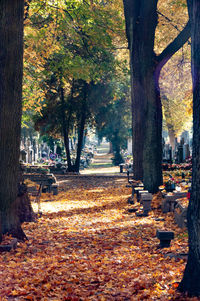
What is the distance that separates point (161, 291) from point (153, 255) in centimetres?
224

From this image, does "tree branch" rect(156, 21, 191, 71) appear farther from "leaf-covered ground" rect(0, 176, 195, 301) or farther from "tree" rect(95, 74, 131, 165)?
"tree" rect(95, 74, 131, 165)

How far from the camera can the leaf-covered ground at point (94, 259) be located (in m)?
5.79

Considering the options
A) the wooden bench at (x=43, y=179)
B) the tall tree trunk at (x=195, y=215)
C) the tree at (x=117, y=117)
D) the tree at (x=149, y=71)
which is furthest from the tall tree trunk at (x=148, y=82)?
the tree at (x=117, y=117)

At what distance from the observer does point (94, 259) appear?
25.5 feet

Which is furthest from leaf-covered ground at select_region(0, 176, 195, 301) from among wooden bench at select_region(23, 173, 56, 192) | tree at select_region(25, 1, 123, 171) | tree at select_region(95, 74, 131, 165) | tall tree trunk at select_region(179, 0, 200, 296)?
tree at select_region(95, 74, 131, 165)

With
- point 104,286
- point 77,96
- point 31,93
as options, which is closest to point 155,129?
point 31,93

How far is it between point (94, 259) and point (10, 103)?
3457 millimetres

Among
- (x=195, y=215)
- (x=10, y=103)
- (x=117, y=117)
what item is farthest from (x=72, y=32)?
(x=117, y=117)

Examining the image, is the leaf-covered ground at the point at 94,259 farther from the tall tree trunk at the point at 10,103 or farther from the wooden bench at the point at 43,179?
the wooden bench at the point at 43,179

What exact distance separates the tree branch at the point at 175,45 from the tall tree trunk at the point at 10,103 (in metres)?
7.06

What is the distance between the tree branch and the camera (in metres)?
14.1

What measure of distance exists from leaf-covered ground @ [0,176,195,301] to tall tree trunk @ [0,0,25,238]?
0.98 meters

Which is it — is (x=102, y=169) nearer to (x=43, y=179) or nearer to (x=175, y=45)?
(x=43, y=179)

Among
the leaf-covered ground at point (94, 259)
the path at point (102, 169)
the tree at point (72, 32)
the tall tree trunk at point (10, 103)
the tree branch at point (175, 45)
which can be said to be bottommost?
the leaf-covered ground at point (94, 259)
